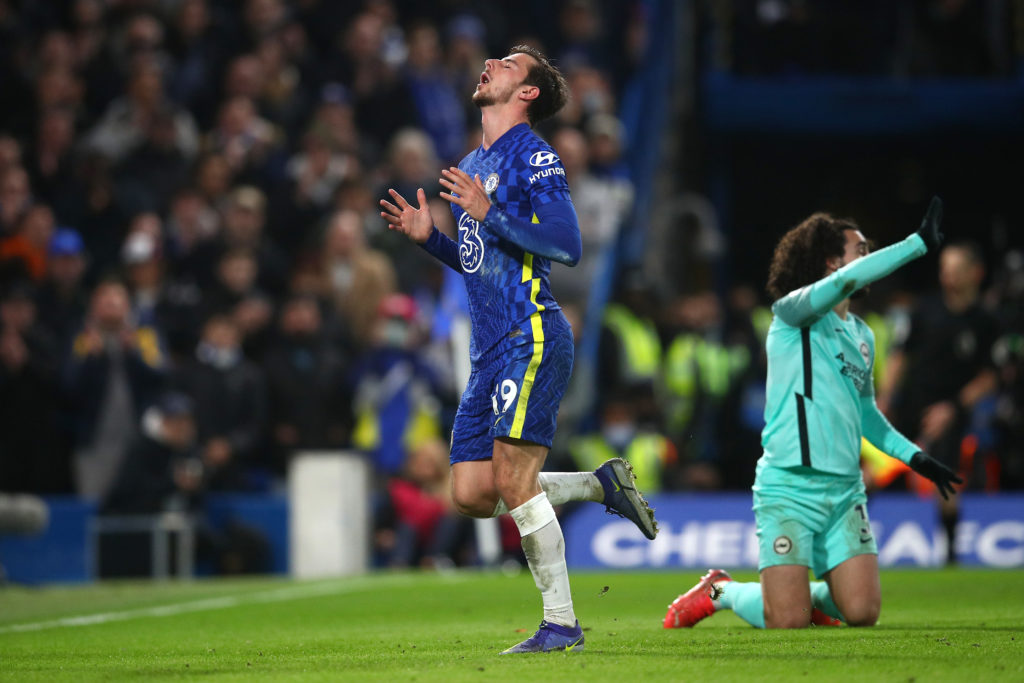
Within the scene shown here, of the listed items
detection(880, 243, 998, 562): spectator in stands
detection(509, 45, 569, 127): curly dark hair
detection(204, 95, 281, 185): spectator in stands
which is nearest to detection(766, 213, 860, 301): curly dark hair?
detection(509, 45, 569, 127): curly dark hair

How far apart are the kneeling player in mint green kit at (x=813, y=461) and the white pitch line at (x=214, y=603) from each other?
3283mm

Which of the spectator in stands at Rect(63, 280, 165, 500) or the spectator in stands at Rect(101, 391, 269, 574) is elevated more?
the spectator in stands at Rect(63, 280, 165, 500)

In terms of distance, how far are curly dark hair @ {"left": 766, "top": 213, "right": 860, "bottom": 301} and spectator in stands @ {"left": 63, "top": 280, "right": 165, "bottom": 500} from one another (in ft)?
22.1

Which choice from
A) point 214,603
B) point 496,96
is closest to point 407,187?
point 214,603

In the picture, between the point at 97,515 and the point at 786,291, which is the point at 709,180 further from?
the point at 786,291

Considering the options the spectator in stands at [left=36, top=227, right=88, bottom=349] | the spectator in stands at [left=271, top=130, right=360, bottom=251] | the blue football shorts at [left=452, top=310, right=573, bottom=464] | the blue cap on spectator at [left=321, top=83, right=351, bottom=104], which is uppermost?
the blue cap on spectator at [left=321, top=83, right=351, bottom=104]

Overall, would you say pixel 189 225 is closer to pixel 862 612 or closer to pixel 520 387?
pixel 862 612

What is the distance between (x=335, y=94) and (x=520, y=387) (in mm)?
10288

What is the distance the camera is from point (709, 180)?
797 inches

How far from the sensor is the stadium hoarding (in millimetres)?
12094

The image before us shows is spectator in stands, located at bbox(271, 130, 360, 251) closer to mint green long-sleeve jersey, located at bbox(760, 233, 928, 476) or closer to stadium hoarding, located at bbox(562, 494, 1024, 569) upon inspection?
stadium hoarding, located at bbox(562, 494, 1024, 569)

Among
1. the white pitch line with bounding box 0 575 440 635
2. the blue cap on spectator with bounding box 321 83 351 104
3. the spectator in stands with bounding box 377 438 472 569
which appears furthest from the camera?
the blue cap on spectator with bounding box 321 83 351 104

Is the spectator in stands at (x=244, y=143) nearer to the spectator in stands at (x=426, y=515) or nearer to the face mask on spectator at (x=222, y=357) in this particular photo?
the face mask on spectator at (x=222, y=357)

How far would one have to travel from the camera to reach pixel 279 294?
1433 cm
